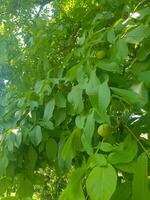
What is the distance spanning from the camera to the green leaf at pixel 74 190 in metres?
0.79

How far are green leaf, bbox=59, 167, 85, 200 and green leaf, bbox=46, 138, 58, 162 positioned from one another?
564 millimetres

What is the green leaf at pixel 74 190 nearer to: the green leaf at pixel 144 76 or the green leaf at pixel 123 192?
the green leaf at pixel 123 192

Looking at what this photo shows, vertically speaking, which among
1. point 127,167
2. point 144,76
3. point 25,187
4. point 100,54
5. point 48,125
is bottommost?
point 25,187

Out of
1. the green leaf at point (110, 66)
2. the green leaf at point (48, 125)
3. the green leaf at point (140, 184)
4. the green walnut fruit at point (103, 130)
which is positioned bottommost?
the green leaf at point (140, 184)

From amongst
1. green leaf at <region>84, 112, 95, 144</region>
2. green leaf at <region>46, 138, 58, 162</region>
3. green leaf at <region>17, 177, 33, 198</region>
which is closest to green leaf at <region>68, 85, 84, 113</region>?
green leaf at <region>84, 112, 95, 144</region>

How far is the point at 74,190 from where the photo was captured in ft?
2.63

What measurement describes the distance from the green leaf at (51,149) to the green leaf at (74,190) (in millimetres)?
564

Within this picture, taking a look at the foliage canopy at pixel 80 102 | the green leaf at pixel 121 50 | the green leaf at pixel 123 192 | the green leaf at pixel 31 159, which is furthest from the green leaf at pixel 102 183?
the green leaf at pixel 31 159

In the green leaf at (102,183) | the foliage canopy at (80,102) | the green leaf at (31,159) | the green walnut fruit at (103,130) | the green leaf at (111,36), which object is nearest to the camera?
the green leaf at (102,183)

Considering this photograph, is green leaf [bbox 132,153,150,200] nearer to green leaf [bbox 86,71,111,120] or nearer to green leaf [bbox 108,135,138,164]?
green leaf [bbox 108,135,138,164]

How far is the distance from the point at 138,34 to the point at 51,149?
571mm

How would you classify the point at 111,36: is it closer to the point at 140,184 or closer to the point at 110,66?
the point at 110,66

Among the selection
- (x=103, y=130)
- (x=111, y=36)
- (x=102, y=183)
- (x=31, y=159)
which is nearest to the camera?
(x=102, y=183)

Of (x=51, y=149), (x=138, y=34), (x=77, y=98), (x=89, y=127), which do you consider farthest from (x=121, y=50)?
(x=51, y=149)
